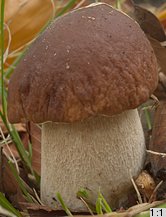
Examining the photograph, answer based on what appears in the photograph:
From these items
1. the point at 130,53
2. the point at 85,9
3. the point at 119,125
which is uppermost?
the point at 85,9

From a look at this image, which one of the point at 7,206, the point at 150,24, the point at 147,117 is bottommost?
the point at 147,117

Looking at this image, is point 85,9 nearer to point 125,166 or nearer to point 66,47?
point 66,47

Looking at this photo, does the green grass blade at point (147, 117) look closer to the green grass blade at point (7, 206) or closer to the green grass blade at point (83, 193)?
the green grass blade at point (83, 193)

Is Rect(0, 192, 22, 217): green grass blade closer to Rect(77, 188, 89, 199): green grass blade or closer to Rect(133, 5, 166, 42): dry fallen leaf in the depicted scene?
Rect(77, 188, 89, 199): green grass blade

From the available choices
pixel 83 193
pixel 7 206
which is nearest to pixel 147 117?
pixel 83 193

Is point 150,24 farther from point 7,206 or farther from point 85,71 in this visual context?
point 7,206

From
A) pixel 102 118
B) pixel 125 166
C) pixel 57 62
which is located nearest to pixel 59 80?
pixel 57 62

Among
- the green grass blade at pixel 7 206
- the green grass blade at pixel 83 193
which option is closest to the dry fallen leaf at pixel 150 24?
the green grass blade at pixel 83 193
